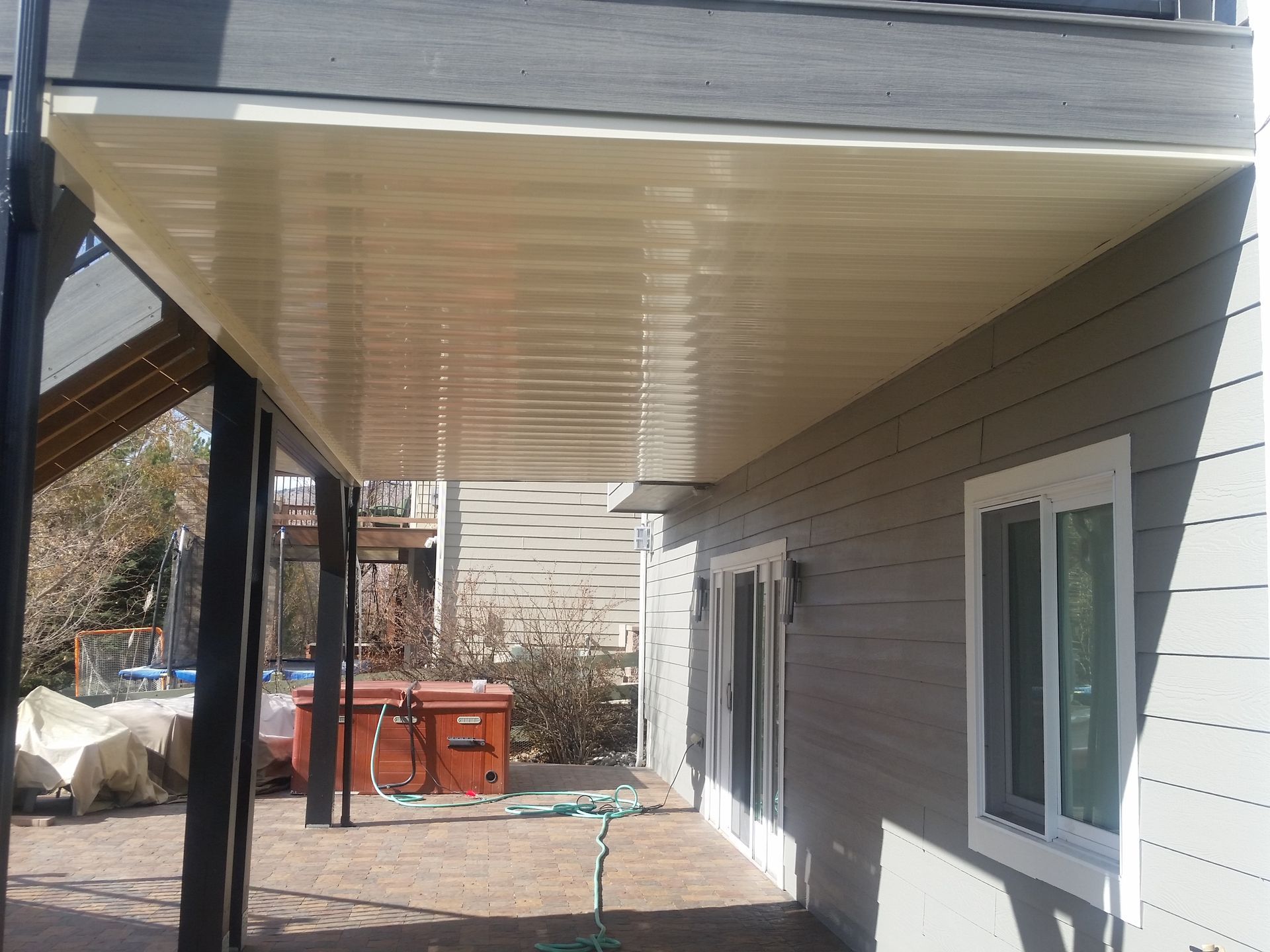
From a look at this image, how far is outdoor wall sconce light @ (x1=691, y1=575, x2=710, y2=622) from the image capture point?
8406mm

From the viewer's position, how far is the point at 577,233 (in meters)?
2.92

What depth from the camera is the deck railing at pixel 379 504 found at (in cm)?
1511

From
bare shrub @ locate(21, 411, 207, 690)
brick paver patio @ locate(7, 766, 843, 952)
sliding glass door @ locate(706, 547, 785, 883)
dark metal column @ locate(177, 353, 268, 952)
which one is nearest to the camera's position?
dark metal column @ locate(177, 353, 268, 952)

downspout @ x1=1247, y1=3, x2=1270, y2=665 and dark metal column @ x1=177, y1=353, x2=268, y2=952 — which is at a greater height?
downspout @ x1=1247, y1=3, x2=1270, y2=665

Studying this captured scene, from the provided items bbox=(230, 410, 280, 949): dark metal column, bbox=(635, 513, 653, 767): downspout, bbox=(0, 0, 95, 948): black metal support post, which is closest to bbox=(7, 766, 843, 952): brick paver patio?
bbox=(230, 410, 280, 949): dark metal column

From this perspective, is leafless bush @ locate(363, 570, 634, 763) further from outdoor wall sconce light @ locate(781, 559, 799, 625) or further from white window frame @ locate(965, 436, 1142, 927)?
white window frame @ locate(965, 436, 1142, 927)

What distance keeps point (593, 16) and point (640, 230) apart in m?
0.67

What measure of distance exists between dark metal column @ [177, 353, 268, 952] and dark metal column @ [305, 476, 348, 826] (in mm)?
2876

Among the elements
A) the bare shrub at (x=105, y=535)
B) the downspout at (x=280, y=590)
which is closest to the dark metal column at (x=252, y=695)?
the bare shrub at (x=105, y=535)

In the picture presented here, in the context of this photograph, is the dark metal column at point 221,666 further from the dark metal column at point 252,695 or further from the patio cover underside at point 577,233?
Result: the patio cover underside at point 577,233

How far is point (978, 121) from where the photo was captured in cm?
235

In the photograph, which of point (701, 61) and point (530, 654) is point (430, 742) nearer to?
point (530, 654)

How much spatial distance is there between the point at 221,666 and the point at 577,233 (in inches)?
94.6

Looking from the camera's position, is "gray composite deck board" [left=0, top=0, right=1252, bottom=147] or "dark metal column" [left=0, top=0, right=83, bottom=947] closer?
"dark metal column" [left=0, top=0, right=83, bottom=947]
